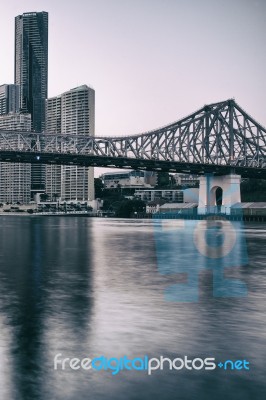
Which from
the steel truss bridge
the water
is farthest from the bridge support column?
the water

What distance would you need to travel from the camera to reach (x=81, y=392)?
31.0ft

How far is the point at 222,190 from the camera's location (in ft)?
509

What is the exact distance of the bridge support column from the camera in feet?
481

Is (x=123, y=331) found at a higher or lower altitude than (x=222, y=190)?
lower

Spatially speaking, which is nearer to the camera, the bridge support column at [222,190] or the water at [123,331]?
the water at [123,331]

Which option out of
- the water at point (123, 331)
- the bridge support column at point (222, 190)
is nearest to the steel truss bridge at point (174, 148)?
the bridge support column at point (222, 190)

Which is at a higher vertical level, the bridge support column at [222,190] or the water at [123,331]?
the bridge support column at [222,190]

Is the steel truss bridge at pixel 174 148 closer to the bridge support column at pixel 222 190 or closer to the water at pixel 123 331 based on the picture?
the bridge support column at pixel 222 190

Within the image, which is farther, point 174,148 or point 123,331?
point 174,148

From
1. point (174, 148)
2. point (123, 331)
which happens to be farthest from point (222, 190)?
point (123, 331)

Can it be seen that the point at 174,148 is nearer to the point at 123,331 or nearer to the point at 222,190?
the point at 222,190

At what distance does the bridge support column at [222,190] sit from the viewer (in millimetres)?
146625

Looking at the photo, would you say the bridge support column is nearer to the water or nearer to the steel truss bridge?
the steel truss bridge

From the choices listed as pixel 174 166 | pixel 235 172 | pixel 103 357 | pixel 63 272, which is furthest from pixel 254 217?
pixel 103 357
